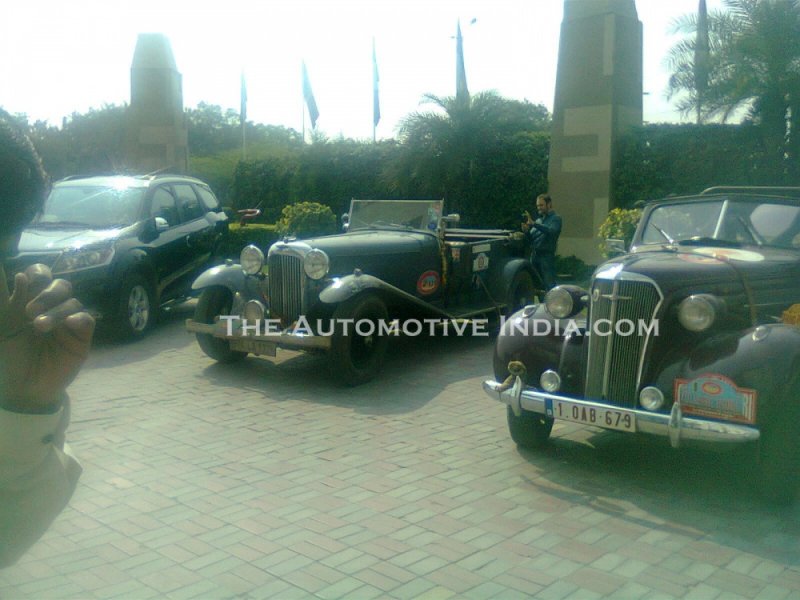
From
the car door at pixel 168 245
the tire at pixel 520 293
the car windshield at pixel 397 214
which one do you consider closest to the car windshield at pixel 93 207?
the car door at pixel 168 245

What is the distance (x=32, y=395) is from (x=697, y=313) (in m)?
3.97

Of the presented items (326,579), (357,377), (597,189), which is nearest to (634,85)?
(597,189)

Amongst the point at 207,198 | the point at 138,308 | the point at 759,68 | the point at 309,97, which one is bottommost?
the point at 138,308

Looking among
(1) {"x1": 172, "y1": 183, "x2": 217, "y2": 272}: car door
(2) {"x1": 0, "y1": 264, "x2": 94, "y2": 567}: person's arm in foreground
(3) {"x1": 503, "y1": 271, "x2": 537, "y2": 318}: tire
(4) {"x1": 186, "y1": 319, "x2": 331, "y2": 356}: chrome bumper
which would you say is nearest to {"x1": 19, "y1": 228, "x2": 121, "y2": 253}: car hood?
(1) {"x1": 172, "y1": 183, "x2": 217, "y2": 272}: car door

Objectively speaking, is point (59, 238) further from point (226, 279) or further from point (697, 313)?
point (697, 313)

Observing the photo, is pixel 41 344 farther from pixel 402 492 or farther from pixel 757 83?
pixel 757 83

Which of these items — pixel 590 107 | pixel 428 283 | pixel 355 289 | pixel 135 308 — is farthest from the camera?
pixel 590 107

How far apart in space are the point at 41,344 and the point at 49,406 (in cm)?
14

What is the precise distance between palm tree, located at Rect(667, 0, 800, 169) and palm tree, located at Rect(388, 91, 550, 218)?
4.00 metres

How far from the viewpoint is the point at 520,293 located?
32.4ft

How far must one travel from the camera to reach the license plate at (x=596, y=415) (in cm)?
450

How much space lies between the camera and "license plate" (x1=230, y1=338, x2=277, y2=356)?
7.26m

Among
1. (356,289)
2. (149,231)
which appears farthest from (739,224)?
(149,231)

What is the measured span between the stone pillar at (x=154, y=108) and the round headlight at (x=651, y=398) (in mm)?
18301
